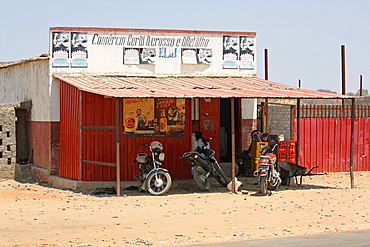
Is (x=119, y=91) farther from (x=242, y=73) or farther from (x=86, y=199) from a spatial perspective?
(x=242, y=73)

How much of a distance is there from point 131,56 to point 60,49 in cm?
200

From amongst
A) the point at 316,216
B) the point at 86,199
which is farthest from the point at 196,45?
the point at 316,216

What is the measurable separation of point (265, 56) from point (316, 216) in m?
16.8

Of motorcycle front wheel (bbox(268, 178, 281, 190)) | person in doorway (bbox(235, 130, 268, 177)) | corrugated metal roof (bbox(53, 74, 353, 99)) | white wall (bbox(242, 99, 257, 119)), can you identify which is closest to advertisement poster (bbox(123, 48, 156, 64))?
corrugated metal roof (bbox(53, 74, 353, 99))

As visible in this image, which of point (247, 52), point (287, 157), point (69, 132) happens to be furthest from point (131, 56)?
point (287, 157)

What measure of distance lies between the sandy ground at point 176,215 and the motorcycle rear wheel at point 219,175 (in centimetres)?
19

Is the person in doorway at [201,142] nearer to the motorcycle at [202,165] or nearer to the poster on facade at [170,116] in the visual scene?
the motorcycle at [202,165]

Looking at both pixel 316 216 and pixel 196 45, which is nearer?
pixel 316 216

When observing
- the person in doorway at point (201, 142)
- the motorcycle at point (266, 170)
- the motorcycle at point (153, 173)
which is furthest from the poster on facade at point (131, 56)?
the motorcycle at point (266, 170)

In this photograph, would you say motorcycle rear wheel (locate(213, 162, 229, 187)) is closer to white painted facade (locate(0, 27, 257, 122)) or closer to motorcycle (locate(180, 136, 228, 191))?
motorcycle (locate(180, 136, 228, 191))

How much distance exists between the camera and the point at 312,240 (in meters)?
8.29

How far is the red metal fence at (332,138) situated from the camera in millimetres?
17859

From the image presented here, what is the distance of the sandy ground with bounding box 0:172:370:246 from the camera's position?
865cm

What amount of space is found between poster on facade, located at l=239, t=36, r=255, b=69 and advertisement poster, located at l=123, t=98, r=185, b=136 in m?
2.80
